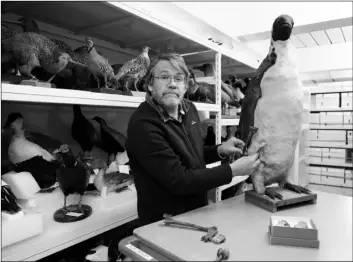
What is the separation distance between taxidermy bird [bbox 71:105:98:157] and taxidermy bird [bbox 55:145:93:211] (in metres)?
0.31

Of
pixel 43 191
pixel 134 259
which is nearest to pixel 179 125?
pixel 134 259

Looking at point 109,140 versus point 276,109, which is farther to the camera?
point 109,140

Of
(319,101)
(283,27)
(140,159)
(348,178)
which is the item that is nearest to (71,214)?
(140,159)

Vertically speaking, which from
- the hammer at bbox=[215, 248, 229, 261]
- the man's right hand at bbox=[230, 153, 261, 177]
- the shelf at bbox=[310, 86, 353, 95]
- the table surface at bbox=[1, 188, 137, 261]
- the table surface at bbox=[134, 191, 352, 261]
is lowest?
the table surface at bbox=[1, 188, 137, 261]

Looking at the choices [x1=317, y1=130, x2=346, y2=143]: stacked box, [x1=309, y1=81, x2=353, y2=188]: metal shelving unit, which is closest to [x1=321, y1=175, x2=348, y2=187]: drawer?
[x1=309, y1=81, x2=353, y2=188]: metal shelving unit

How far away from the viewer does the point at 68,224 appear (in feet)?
3.36

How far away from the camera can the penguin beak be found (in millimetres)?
975

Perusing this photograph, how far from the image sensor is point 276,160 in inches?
40.4

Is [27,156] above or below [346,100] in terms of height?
below

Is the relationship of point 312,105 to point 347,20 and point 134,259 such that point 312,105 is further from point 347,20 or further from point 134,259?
point 134,259

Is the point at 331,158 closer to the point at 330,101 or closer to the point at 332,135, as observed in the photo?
the point at 332,135

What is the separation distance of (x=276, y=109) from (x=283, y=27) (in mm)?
291

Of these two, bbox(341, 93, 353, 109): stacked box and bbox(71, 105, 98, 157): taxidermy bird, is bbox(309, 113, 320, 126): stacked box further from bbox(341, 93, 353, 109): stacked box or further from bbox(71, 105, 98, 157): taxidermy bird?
bbox(71, 105, 98, 157): taxidermy bird

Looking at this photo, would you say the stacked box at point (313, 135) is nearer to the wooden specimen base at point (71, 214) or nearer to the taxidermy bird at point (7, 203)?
the wooden specimen base at point (71, 214)
